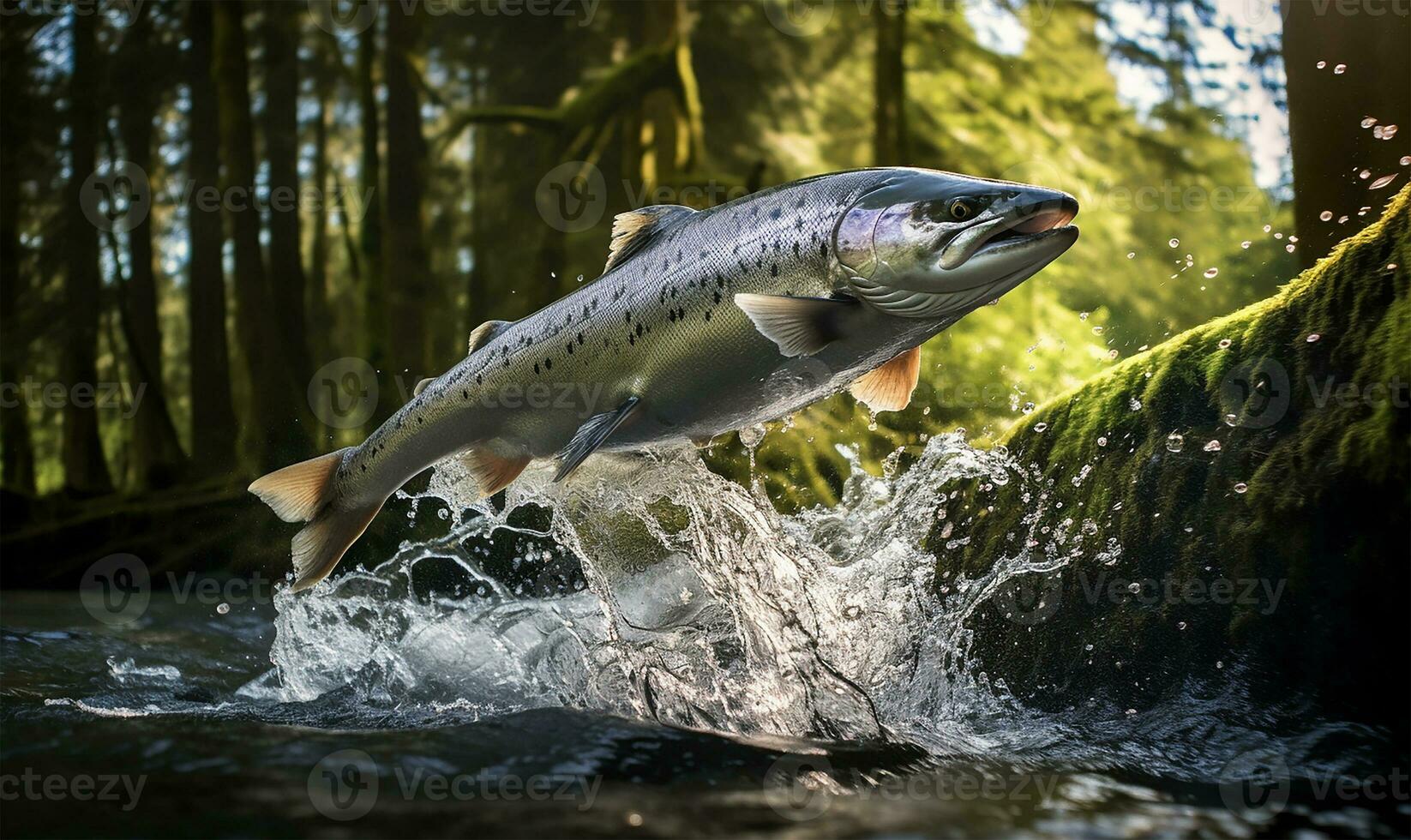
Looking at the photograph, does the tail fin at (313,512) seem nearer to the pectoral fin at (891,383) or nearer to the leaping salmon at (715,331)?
the leaping salmon at (715,331)

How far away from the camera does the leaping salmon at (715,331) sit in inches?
135

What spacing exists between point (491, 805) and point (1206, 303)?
14836 mm

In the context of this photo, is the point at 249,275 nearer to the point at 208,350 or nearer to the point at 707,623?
the point at 208,350

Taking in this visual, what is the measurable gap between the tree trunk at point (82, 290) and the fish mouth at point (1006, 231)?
43.7 feet

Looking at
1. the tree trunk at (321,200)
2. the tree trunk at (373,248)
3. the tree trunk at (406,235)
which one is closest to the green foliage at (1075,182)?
the tree trunk at (406,235)

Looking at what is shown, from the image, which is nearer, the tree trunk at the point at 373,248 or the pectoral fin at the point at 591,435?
the pectoral fin at the point at 591,435

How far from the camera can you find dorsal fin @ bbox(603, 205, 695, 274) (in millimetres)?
4129

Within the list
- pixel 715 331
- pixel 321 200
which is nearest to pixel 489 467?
pixel 715 331

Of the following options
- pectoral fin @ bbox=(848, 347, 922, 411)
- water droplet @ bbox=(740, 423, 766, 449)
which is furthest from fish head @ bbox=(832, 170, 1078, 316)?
water droplet @ bbox=(740, 423, 766, 449)

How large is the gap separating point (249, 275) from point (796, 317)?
36.0ft

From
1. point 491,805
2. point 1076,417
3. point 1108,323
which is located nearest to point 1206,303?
point 1108,323

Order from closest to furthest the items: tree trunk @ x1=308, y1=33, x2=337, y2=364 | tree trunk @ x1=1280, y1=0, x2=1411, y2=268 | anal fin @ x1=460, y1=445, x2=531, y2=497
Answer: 1. anal fin @ x1=460, y1=445, x2=531, y2=497
2. tree trunk @ x1=1280, y1=0, x2=1411, y2=268
3. tree trunk @ x1=308, y1=33, x2=337, y2=364

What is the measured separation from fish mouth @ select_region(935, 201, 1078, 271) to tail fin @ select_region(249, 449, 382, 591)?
264 cm

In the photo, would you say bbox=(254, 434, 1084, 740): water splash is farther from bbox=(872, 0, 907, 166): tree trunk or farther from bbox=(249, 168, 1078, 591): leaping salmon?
bbox=(872, 0, 907, 166): tree trunk
